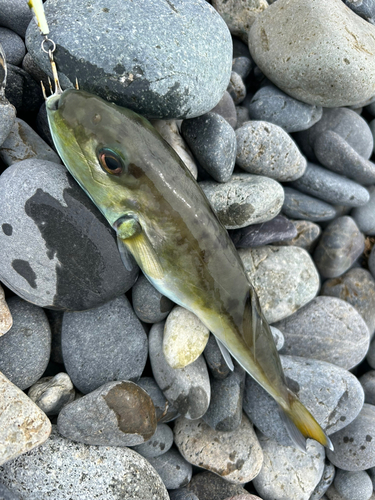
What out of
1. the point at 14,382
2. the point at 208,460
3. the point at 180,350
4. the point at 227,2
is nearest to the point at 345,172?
the point at 227,2

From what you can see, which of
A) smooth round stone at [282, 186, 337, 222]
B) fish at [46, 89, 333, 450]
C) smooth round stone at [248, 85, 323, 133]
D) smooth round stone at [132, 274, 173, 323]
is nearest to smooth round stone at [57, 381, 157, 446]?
smooth round stone at [132, 274, 173, 323]

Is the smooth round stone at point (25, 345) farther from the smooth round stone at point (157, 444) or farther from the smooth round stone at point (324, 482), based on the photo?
the smooth round stone at point (324, 482)

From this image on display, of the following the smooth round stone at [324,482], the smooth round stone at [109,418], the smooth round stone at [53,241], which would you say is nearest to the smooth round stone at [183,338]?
the smooth round stone at [109,418]

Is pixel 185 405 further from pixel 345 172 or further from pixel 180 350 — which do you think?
pixel 345 172

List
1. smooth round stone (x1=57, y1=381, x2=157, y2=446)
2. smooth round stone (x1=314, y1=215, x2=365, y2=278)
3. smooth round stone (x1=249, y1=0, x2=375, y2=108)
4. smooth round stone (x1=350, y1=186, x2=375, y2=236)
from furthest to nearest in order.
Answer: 1. smooth round stone (x1=350, y1=186, x2=375, y2=236)
2. smooth round stone (x1=314, y1=215, x2=365, y2=278)
3. smooth round stone (x1=249, y1=0, x2=375, y2=108)
4. smooth round stone (x1=57, y1=381, x2=157, y2=446)

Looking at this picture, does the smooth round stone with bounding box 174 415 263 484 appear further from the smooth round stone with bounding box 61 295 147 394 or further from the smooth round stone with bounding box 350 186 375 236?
the smooth round stone with bounding box 350 186 375 236

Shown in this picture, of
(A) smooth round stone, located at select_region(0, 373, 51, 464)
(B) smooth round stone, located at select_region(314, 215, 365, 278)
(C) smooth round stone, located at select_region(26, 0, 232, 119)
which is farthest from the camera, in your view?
(B) smooth round stone, located at select_region(314, 215, 365, 278)
